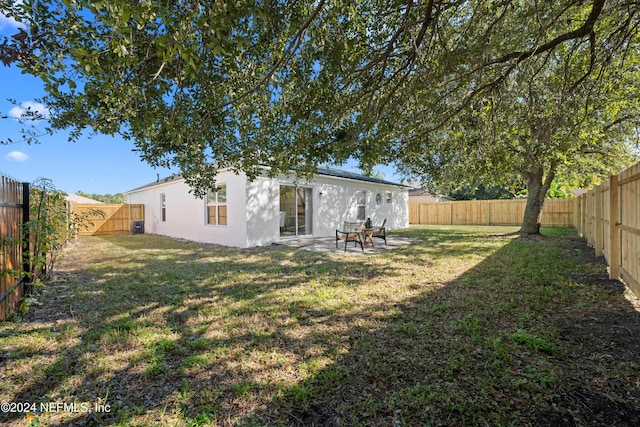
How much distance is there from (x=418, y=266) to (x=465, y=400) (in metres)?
5.03

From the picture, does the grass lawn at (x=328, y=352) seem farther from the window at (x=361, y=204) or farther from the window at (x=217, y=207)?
the window at (x=361, y=204)

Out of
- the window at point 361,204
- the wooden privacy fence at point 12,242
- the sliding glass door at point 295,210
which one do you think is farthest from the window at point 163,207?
the wooden privacy fence at point 12,242

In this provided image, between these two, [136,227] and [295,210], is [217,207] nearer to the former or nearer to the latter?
[295,210]

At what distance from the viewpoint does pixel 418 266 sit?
716 cm

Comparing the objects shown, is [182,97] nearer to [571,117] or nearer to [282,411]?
[282,411]

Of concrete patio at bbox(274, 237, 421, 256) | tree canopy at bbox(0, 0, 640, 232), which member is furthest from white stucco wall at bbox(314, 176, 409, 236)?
tree canopy at bbox(0, 0, 640, 232)

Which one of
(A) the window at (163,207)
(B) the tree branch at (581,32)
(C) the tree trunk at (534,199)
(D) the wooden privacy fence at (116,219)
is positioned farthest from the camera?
(D) the wooden privacy fence at (116,219)

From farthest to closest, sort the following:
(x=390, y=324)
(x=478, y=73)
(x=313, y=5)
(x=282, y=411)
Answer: (x=478, y=73), (x=313, y=5), (x=390, y=324), (x=282, y=411)

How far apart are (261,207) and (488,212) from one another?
19.0 metres

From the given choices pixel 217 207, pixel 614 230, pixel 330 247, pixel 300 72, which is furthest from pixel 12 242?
pixel 614 230

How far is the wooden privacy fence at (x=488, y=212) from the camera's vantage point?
19.1 metres

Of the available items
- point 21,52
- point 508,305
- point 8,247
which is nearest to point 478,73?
point 508,305

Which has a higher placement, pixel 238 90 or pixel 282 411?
pixel 238 90

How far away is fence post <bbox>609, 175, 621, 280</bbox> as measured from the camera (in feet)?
17.2
